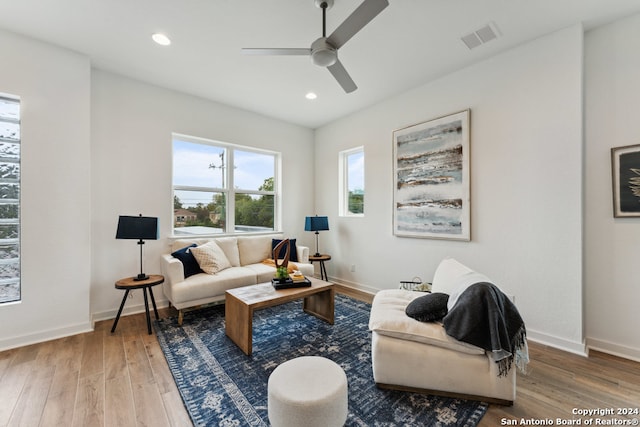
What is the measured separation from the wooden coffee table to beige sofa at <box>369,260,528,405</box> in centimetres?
97

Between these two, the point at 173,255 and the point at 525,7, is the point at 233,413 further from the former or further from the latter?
the point at 525,7

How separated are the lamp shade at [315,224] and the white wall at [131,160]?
1.95 metres

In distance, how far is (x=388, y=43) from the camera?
2.66 metres

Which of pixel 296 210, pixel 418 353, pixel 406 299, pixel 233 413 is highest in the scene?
pixel 296 210

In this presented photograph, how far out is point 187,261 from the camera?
3281 mm

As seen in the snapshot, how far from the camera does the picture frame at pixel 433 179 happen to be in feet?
10.2

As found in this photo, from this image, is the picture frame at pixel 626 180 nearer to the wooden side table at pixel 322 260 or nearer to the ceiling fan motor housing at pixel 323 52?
the ceiling fan motor housing at pixel 323 52

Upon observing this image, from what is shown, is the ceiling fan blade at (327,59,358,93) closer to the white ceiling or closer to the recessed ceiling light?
the white ceiling

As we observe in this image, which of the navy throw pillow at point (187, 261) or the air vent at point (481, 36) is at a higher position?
the air vent at point (481, 36)

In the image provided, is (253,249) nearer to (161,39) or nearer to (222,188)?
(222,188)

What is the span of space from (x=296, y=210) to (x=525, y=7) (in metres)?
3.98

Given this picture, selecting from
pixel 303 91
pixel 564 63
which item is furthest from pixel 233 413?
pixel 564 63

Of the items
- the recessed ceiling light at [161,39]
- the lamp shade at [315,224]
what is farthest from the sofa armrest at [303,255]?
→ the recessed ceiling light at [161,39]

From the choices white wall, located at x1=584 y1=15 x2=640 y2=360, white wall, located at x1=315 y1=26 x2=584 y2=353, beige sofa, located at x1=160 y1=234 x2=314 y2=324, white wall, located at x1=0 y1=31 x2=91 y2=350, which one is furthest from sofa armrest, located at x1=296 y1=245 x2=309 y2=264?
white wall, located at x1=584 y1=15 x2=640 y2=360
